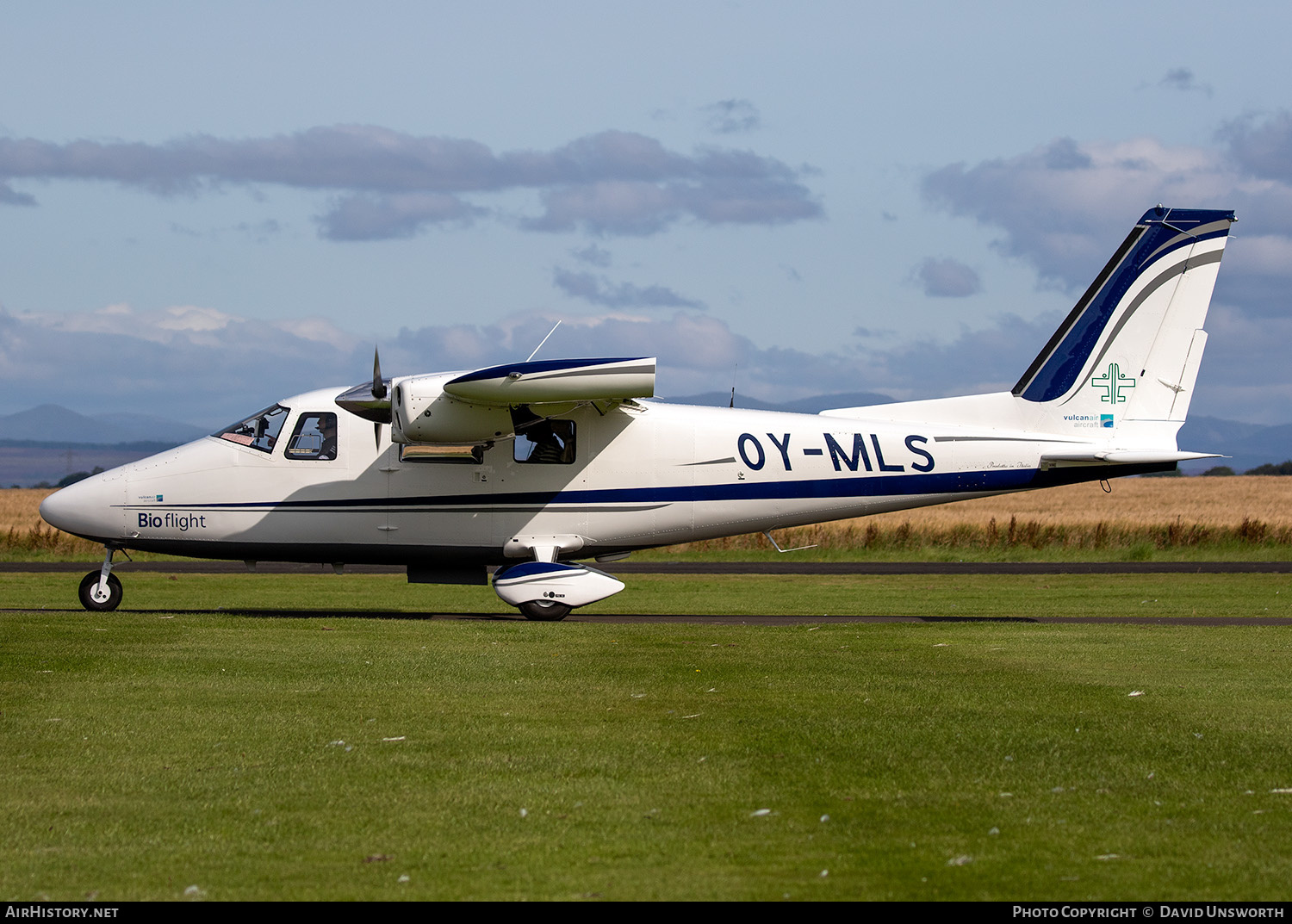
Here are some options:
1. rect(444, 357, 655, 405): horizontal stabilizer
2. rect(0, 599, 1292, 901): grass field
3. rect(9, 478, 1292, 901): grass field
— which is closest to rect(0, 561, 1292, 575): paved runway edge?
rect(444, 357, 655, 405): horizontal stabilizer

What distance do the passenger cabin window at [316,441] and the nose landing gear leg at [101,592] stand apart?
12.0 feet

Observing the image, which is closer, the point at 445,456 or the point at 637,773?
the point at 637,773

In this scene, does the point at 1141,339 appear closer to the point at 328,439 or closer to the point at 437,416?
the point at 437,416

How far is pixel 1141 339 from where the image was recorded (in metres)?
22.3

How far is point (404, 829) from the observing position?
7.71m

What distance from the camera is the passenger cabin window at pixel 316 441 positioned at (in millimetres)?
21703

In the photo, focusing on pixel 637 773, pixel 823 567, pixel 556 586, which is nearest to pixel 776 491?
pixel 556 586

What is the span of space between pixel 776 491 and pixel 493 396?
5.40 metres

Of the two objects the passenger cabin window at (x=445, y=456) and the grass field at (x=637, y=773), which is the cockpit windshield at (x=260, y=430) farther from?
the grass field at (x=637, y=773)

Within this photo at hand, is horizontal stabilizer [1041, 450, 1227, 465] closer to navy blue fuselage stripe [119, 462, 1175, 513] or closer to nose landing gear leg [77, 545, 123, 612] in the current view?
navy blue fuselage stripe [119, 462, 1175, 513]

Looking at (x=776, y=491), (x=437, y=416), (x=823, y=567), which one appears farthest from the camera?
(x=823, y=567)

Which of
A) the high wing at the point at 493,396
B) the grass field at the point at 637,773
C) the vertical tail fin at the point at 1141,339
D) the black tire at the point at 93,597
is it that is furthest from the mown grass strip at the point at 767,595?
the grass field at the point at 637,773
